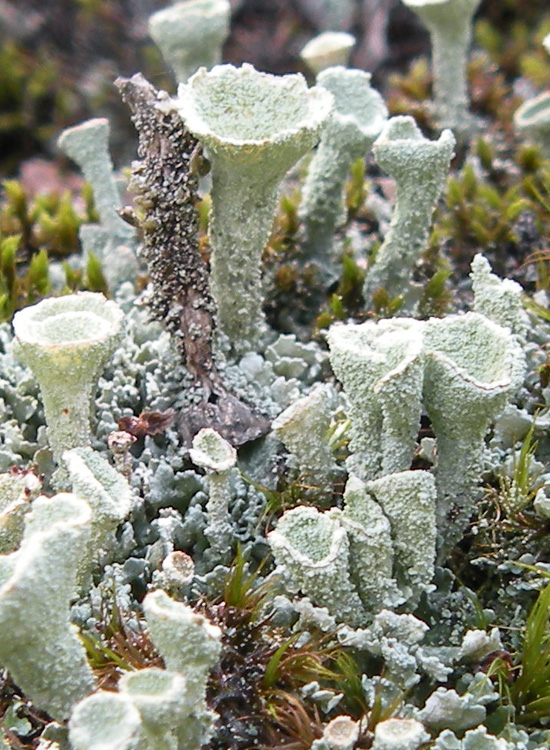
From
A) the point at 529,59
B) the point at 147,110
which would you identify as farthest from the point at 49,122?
the point at 147,110

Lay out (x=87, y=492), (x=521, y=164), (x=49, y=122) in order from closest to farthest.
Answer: (x=87, y=492)
(x=521, y=164)
(x=49, y=122)

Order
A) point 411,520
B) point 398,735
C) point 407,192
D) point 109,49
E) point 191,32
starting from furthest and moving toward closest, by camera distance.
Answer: point 109,49, point 191,32, point 407,192, point 411,520, point 398,735

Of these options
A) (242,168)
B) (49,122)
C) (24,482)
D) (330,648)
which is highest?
(242,168)

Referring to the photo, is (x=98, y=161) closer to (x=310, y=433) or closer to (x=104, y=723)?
(x=310, y=433)

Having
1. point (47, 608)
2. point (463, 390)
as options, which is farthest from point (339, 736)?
point (463, 390)

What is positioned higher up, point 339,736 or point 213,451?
point 213,451

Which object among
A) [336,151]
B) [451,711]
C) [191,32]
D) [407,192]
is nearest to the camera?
[451,711]

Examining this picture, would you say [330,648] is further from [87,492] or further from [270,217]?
[270,217]
